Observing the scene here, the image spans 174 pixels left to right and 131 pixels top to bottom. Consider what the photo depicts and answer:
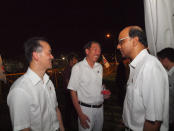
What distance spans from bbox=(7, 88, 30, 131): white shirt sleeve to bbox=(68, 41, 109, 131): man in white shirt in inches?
48.1

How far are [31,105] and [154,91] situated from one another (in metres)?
1.48

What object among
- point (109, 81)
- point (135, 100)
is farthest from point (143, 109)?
point (109, 81)

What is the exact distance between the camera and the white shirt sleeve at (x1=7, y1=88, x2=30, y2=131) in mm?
1533

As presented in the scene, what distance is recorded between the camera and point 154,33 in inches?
62.0

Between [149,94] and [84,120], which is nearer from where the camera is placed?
[149,94]

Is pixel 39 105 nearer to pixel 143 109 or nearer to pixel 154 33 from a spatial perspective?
pixel 143 109

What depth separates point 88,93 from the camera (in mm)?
2734

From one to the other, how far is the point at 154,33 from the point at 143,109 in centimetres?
93

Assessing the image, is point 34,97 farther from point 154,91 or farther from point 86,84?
point 154,91

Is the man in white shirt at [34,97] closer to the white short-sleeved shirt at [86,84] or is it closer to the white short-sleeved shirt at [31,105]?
the white short-sleeved shirt at [31,105]

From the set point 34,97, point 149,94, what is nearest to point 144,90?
point 149,94

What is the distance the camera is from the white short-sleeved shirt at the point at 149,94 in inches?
53.6

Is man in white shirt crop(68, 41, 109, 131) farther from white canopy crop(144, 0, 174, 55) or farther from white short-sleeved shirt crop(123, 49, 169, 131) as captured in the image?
white canopy crop(144, 0, 174, 55)

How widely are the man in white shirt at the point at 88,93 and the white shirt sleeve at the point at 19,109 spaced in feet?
4.01
